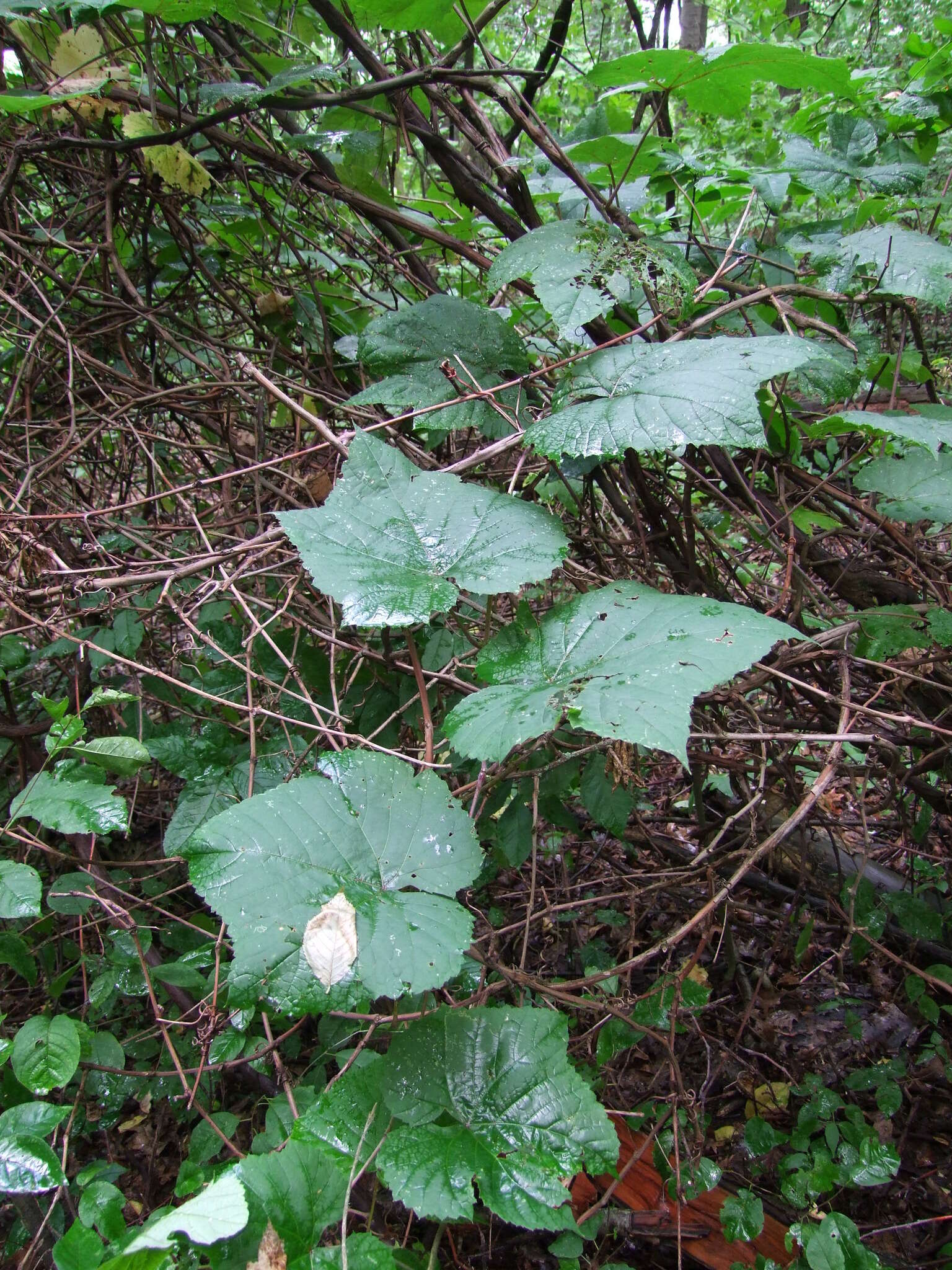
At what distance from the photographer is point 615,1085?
1.45 metres

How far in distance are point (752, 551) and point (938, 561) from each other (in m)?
0.54

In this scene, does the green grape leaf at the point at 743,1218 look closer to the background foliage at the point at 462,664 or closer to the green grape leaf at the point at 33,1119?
the background foliage at the point at 462,664

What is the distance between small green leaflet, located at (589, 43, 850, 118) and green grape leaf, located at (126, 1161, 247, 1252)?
166 centimetres

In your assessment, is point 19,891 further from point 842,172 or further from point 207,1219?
point 842,172

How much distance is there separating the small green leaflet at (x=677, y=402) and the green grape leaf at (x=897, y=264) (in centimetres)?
46

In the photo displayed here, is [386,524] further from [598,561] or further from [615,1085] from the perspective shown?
[615,1085]

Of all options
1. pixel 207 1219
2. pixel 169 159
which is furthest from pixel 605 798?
pixel 169 159

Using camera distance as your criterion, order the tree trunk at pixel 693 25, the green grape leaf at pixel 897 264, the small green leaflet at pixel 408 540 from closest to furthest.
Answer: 1. the small green leaflet at pixel 408 540
2. the green grape leaf at pixel 897 264
3. the tree trunk at pixel 693 25

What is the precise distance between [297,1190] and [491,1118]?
23 cm

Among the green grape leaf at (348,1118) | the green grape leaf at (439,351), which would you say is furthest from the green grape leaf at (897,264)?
the green grape leaf at (348,1118)

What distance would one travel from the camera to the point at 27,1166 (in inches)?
36.8

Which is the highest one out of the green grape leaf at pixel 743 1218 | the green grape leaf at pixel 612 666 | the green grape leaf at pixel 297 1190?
the green grape leaf at pixel 612 666

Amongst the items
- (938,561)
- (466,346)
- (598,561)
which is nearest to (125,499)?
(466,346)

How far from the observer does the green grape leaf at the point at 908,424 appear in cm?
120
